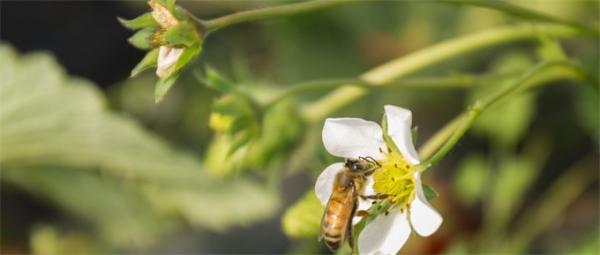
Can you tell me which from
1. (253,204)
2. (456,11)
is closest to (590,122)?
(456,11)

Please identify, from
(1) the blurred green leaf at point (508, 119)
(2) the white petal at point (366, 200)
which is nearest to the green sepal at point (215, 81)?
(2) the white petal at point (366, 200)

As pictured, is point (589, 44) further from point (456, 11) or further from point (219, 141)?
point (219, 141)

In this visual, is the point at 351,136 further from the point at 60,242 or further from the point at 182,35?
the point at 60,242

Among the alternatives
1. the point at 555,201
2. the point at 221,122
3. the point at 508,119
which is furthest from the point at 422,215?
the point at 555,201

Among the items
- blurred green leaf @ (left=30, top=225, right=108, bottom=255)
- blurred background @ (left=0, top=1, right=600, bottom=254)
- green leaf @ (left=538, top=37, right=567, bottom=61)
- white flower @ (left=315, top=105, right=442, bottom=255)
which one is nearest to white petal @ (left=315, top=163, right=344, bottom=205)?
white flower @ (left=315, top=105, right=442, bottom=255)

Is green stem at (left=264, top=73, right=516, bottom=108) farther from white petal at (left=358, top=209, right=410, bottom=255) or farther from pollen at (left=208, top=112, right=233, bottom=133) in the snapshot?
white petal at (left=358, top=209, right=410, bottom=255)

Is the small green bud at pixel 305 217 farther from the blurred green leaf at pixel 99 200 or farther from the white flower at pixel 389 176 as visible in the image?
the blurred green leaf at pixel 99 200

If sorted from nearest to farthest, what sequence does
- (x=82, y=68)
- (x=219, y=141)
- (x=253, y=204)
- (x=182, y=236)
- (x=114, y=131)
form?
(x=219, y=141) → (x=114, y=131) → (x=253, y=204) → (x=182, y=236) → (x=82, y=68)

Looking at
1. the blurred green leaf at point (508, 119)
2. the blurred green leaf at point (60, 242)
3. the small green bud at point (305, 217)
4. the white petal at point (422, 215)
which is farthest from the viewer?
the blurred green leaf at point (60, 242)
